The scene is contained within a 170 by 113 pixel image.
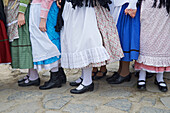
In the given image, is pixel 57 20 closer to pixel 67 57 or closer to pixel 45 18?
pixel 45 18

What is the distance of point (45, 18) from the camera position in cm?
215

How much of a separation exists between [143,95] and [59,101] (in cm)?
95

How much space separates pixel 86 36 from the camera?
1963 millimetres

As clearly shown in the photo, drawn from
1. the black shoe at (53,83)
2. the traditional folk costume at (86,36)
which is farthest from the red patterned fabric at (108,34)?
the black shoe at (53,83)

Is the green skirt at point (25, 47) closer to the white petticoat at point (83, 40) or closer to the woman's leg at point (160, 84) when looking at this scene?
the white petticoat at point (83, 40)

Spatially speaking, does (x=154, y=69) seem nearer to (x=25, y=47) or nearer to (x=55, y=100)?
(x=55, y=100)

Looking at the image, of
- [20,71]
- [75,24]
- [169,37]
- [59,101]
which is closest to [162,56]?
[169,37]

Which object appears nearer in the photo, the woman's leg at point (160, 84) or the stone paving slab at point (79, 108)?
the stone paving slab at point (79, 108)

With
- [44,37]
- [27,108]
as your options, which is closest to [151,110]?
[27,108]

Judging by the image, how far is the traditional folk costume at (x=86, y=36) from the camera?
1.96 metres

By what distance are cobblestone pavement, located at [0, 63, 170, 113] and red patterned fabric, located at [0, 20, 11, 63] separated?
1.44 ft

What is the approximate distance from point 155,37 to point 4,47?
Answer: 1823mm

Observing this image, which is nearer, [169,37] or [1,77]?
[169,37]

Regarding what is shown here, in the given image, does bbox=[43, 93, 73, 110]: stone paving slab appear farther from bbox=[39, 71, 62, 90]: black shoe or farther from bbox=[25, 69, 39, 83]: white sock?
bbox=[25, 69, 39, 83]: white sock
